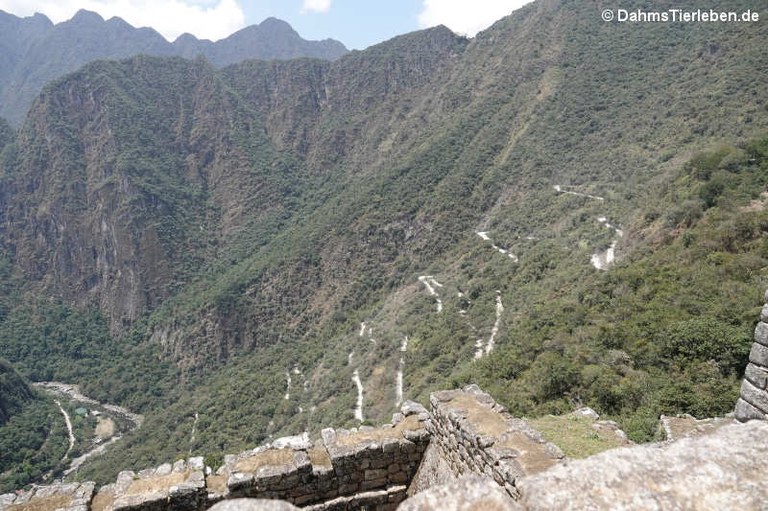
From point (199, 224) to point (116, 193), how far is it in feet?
84.9

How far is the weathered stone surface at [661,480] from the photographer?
222cm

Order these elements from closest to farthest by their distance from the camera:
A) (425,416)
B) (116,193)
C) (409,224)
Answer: (425,416) < (409,224) < (116,193)

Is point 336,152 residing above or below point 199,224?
above

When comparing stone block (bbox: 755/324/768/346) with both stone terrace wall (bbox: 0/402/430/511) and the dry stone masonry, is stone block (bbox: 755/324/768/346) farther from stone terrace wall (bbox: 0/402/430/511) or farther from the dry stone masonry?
stone terrace wall (bbox: 0/402/430/511)

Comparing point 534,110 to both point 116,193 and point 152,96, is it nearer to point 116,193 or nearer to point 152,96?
point 116,193

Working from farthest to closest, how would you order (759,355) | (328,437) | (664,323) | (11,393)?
(11,393), (664,323), (328,437), (759,355)

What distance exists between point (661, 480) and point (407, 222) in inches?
2888

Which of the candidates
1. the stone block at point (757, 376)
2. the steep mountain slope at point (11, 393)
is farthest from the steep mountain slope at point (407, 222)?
the steep mountain slope at point (11, 393)

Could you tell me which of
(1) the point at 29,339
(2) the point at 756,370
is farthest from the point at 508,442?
(1) the point at 29,339

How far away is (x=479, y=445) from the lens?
6.54 meters

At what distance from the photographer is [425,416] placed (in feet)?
27.6
